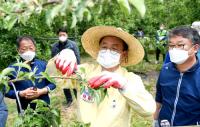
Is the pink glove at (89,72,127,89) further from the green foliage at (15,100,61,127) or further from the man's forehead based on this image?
the man's forehead

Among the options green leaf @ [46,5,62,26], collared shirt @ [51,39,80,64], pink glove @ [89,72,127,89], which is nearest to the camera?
green leaf @ [46,5,62,26]

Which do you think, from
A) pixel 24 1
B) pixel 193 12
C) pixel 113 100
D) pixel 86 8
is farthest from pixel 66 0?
pixel 193 12

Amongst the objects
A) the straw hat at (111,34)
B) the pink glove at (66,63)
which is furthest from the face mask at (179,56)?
the pink glove at (66,63)

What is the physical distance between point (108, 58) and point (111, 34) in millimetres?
160

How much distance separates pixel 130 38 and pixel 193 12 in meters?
11.4

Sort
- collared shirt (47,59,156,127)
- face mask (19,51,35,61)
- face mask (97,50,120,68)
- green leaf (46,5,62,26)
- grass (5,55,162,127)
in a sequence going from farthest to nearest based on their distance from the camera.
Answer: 1. grass (5,55,162,127)
2. face mask (19,51,35,61)
3. face mask (97,50,120,68)
4. collared shirt (47,59,156,127)
5. green leaf (46,5,62,26)

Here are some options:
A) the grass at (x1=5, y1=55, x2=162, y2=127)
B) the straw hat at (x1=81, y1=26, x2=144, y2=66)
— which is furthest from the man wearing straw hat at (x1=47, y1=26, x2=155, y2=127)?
the grass at (x1=5, y1=55, x2=162, y2=127)

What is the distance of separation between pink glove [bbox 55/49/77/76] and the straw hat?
0.42 m

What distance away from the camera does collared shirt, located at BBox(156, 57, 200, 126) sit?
3027 millimetres

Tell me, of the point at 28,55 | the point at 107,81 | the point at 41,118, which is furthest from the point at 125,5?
the point at 28,55

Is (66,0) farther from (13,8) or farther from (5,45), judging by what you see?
(5,45)

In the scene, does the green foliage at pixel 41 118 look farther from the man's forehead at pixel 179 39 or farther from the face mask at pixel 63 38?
the face mask at pixel 63 38

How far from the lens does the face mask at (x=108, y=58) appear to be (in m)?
2.64

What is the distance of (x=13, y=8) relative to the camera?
1209 mm
